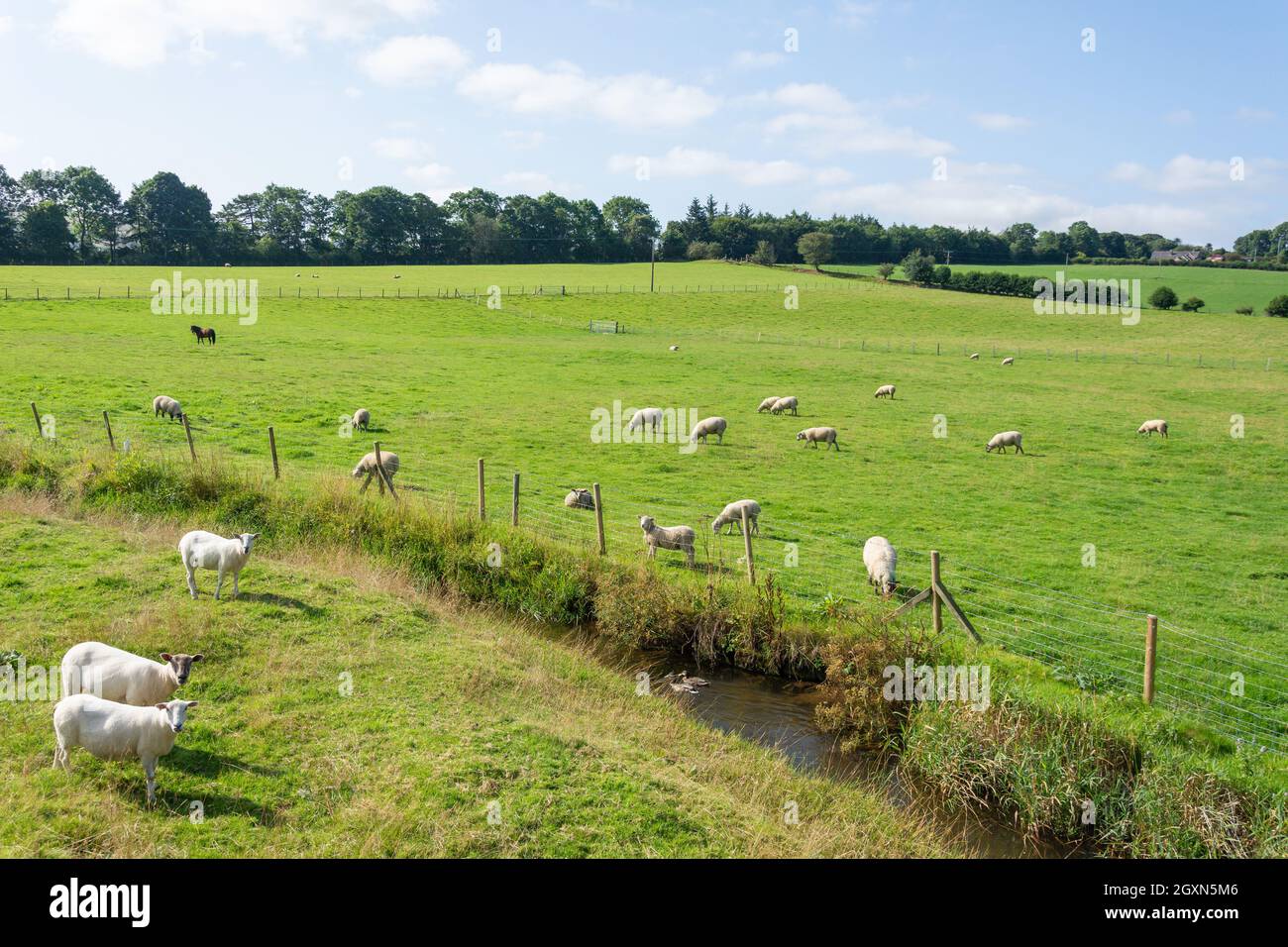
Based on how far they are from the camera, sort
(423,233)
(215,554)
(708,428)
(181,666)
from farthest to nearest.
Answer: (423,233), (708,428), (215,554), (181,666)

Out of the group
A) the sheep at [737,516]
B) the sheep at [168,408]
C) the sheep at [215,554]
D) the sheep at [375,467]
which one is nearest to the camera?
the sheep at [215,554]

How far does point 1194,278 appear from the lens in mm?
114688

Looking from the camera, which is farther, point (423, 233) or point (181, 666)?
point (423, 233)

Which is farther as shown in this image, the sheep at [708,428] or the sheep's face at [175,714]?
the sheep at [708,428]

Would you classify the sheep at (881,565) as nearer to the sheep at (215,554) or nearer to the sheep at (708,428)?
the sheep at (215,554)

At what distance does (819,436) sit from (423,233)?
386ft

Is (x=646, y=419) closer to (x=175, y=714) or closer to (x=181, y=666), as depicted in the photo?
(x=181, y=666)

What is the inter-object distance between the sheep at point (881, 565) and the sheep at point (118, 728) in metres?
11.6

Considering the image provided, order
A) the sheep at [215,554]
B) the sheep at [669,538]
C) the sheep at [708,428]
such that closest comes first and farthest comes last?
the sheep at [215,554] < the sheep at [669,538] < the sheep at [708,428]

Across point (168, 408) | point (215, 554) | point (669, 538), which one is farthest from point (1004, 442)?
point (168, 408)

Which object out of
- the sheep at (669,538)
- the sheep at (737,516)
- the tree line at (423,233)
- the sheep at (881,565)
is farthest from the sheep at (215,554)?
the tree line at (423,233)

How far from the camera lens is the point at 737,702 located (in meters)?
13.5

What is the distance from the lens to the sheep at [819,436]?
30.4 meters

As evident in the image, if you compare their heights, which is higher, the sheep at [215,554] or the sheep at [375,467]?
the sheep at [375,467]
